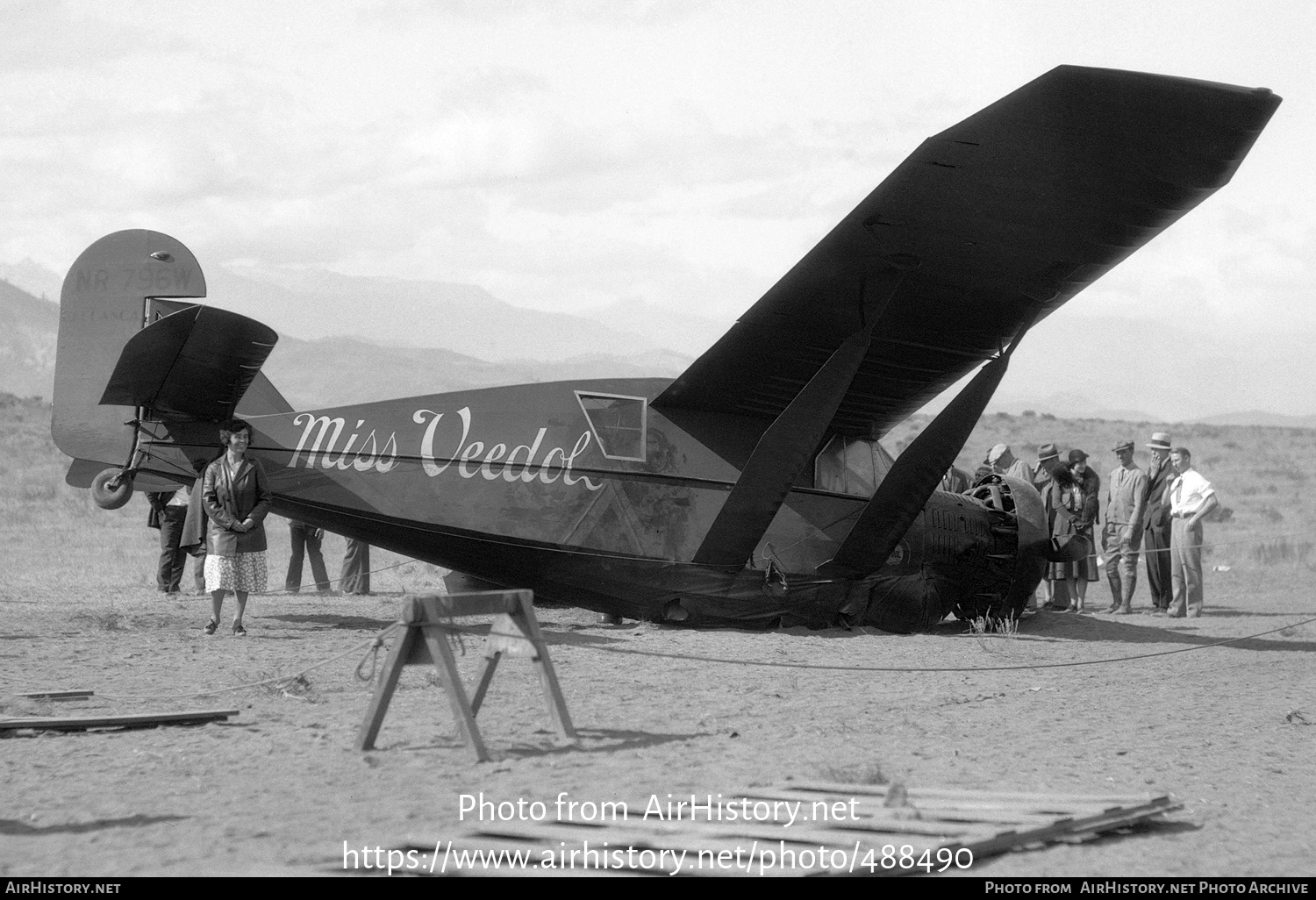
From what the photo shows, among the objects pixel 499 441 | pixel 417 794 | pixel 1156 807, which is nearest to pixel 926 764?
pixel 1156 807

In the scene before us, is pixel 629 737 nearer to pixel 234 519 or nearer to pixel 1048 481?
pixel 234 519

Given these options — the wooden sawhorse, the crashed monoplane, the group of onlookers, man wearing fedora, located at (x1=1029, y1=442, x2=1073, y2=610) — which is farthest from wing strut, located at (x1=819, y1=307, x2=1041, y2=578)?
the wooden sawhorse

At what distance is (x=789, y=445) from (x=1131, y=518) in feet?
25.3

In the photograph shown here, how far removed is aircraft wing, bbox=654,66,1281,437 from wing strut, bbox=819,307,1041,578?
1.76ft

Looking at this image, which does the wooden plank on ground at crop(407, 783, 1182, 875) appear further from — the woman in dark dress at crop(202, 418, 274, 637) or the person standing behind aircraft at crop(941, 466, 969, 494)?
the person standing behind aircraft at crop(941, 466, 969, 494)

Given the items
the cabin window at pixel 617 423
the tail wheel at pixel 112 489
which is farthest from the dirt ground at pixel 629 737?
the cabin window at pixel 617 423

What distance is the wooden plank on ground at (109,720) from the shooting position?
7371mm

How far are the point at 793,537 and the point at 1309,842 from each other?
23.4 ft

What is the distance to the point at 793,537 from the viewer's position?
12352mm

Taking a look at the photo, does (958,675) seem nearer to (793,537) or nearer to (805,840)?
(793,537)

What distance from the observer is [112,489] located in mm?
11906

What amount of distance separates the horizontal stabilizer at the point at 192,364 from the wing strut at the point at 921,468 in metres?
5.65

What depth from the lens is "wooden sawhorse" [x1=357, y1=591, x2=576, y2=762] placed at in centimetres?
678

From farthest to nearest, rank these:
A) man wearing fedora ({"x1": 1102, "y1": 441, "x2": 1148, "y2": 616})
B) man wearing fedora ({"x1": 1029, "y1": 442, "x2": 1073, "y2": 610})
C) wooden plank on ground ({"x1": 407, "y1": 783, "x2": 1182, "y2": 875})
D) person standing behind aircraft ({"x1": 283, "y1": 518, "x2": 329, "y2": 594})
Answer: person standing behind aircraft ({"x1": 283, "y1": 518, "x2": 329, "y2": 594})
man wearing fedora ({"x1": 1029, "y1": 442, "x2": 1073, "y2": 610})
man wearing fedora ({"x1": 1102, "y1": 441, "x2": 1148, "y2": 616})
wooden plank on ground ({"x1": 407, "y1": 783, "x2": 1182, "y2": 875})
